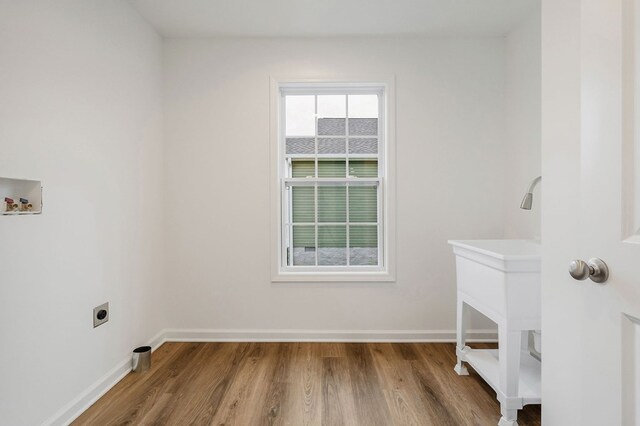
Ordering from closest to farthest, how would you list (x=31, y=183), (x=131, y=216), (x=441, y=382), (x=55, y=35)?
(x=31, y=183) → (x=55, y=35) → (x=441, y=382) → (x=131, y=216)

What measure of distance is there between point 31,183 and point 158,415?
1337mm

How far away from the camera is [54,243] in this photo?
5.73ft

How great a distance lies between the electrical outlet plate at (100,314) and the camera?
6.70 ft

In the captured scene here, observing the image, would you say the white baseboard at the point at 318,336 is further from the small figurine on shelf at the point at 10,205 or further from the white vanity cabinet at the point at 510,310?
the small figurine on shelf at the point at 10,205

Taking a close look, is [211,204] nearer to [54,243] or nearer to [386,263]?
[54,243]

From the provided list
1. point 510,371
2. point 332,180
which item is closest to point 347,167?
point 332,180

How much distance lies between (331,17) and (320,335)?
97.9 inches

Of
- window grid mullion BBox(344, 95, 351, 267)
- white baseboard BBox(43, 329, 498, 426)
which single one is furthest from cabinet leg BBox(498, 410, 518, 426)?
window grid mullion BBox(344, 95, 351, 267)

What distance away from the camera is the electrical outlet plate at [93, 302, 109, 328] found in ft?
6.70

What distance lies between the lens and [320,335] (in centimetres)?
287

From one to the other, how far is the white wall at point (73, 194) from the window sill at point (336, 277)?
41.1 inches

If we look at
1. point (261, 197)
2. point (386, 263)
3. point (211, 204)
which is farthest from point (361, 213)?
point (211, 204)

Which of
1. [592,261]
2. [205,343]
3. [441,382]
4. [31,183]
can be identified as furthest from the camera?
[205,343]

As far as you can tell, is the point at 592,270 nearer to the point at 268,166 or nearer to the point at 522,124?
the point at 522,124
